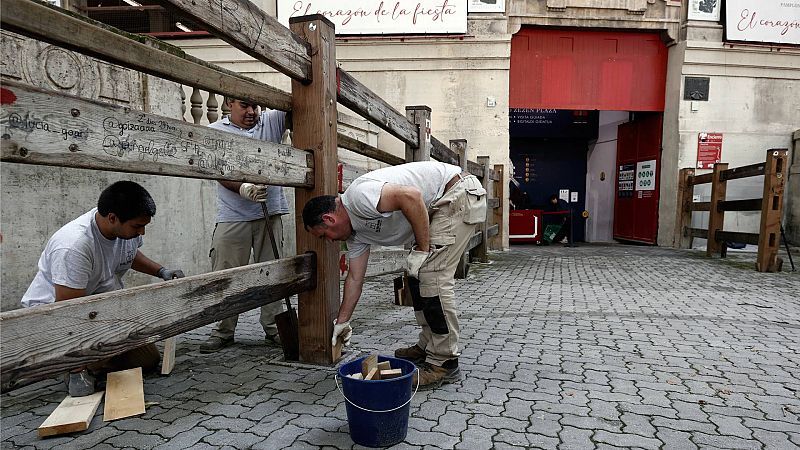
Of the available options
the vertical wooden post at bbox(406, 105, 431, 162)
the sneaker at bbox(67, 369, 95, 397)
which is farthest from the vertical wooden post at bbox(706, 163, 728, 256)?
the sneaker at bbox(67, 369, 95, 397)

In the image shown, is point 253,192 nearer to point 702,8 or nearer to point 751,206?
point 751,206

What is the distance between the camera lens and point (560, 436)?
215 cm

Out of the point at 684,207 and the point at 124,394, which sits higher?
the point at 684,207

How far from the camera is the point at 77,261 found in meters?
2.44

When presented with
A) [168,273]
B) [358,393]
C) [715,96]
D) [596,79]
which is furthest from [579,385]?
[715,96]

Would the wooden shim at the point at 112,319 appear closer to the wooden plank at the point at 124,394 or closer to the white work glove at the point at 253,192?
the wooden plank at the point at 124,394

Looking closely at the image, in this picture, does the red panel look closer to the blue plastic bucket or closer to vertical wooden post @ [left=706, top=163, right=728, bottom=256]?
vertical wooden post @ [left=706, top=163, right=728, bottom=256]

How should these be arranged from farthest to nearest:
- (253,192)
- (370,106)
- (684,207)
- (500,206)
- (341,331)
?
(500,206), (684,207), (370,106), (253,192), (341,331)

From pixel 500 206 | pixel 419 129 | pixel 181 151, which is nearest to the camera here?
pixel 181 151

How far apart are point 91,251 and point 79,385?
708 mm

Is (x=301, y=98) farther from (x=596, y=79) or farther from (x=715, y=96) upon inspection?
(x=715, y=96)

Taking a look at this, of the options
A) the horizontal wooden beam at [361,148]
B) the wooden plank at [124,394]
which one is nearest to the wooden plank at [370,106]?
the horizontal wooden beam at [361,148]

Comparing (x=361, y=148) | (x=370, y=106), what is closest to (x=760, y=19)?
(x=361, y=148)

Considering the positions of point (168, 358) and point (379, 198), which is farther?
point (168, 358)
